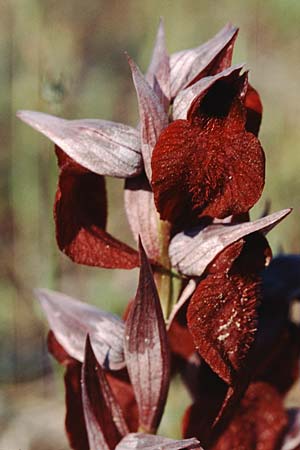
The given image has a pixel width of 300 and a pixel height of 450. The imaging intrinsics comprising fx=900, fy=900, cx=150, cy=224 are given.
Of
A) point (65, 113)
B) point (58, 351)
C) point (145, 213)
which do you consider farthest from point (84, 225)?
point (65, 113)

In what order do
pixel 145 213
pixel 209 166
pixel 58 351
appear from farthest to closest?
pixel 58 351
pixel 145 213
pixel 209 166

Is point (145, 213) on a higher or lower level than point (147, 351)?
higher

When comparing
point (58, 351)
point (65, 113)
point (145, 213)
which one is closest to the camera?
point (145, 213)

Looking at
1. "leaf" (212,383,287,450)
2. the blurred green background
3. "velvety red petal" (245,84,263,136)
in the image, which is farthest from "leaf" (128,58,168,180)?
the blurred green background

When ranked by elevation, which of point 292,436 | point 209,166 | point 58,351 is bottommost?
point 292,436

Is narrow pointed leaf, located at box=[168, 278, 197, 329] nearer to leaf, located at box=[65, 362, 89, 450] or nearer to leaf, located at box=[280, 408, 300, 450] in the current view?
leaf, located at box=[65, 362, 89, 450]

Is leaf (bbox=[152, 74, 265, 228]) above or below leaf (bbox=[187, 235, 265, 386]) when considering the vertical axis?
above

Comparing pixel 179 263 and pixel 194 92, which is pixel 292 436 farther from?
pixel 194 92
